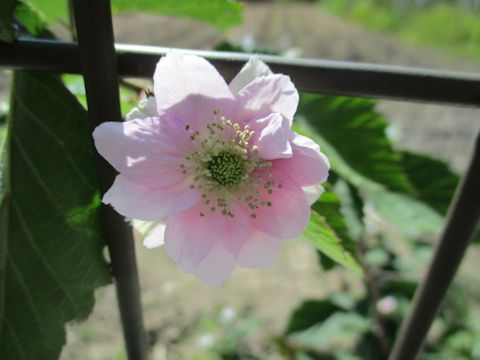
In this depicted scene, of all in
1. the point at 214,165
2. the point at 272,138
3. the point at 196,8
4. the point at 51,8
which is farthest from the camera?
the point at 51,8

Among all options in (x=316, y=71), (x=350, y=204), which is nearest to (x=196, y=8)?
(x=316, y=71)

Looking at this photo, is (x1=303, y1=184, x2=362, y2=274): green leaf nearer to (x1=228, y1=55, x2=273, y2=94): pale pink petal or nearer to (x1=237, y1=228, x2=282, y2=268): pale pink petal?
(x1=237, y1=228, x2=282, y2=268): pale pink petal

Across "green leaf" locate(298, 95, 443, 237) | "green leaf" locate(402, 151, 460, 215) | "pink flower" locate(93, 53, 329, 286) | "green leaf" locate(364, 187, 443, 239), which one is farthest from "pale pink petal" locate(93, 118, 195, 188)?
"green leaf" locate(402, 151, 460, 215)

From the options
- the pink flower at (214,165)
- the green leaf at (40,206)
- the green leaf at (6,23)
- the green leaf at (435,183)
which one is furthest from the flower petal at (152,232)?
the green leaf at (435,183)

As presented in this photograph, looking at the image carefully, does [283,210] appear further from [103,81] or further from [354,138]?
[354,138]

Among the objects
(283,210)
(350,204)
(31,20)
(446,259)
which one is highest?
(31,20)

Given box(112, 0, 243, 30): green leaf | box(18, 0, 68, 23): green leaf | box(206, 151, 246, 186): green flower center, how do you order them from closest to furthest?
1. box(206, 151, 246, 186): green flower center
2. box(112, 0, 243, 30): green leaf
3. box(18, 0, 68, 23): green leaf

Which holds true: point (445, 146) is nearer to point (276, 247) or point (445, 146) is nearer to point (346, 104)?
point (346, 104)
